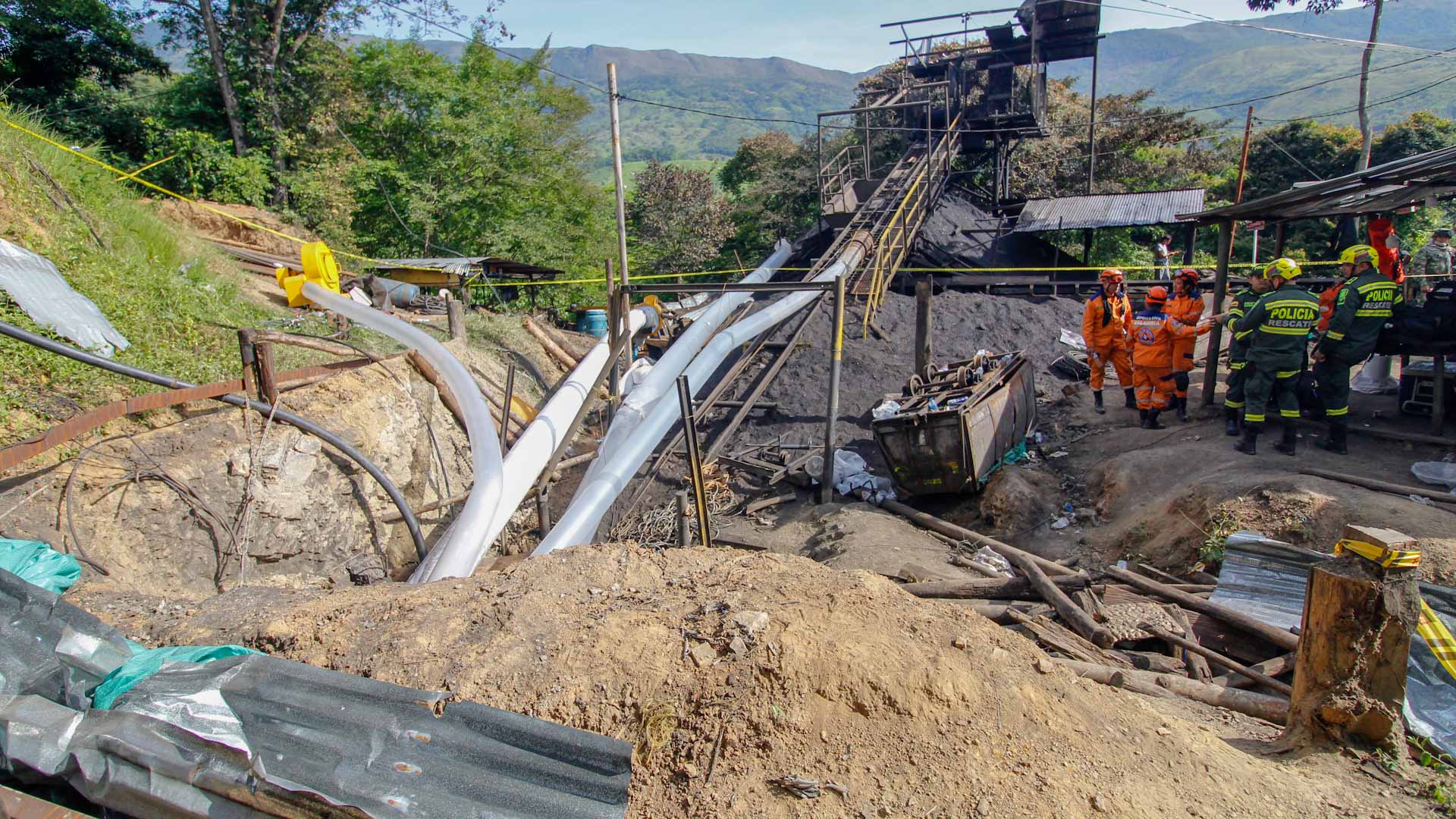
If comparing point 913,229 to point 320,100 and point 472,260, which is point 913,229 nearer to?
point 472,260

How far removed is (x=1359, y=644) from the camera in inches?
128

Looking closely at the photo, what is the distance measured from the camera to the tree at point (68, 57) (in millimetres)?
15945

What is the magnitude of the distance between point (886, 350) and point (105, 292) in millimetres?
10137

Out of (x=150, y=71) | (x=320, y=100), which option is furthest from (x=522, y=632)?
(x=150, y=71)

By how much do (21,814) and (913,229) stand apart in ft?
53.7

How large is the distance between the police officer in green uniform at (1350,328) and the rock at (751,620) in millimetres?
6884

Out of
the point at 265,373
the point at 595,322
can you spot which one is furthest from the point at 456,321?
the point at 595,322

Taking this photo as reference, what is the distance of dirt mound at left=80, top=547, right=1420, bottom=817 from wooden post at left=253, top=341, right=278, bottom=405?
3.84m

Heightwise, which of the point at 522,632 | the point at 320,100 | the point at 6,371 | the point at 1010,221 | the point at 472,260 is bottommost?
Answer: the point at 522,632

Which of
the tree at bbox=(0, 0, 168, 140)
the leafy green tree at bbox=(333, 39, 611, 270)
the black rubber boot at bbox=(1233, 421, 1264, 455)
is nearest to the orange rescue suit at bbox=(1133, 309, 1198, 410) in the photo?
the black rubber boot at bbox=(1233, 421, 1264, 455)

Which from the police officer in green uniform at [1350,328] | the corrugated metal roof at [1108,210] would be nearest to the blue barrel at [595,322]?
the corrugated metal roof at [1108,210]

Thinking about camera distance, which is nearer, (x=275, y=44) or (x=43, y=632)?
(x=43, y=632)

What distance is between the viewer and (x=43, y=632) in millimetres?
2955

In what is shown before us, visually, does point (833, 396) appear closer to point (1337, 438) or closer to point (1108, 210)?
point (1337, 438)
